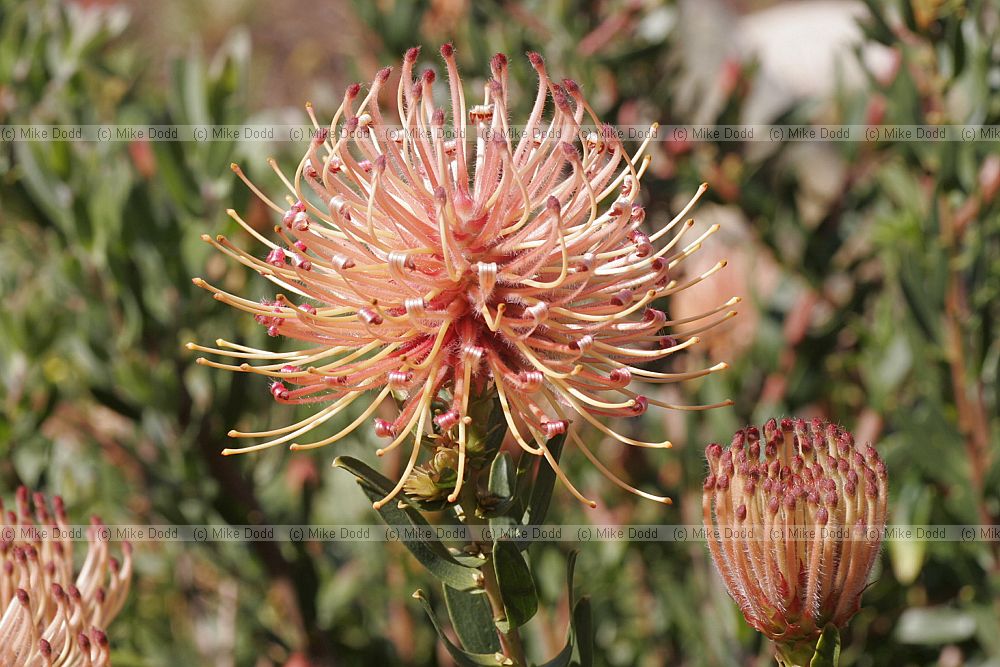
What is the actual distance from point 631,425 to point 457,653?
64.4 inches

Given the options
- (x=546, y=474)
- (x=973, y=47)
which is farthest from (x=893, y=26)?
(x=546, y=474)

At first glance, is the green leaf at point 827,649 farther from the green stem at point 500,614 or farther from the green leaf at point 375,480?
the green leaf at point 375,480

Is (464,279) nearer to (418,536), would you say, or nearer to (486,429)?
(486,429)

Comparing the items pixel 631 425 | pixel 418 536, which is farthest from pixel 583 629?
pixel 631 425

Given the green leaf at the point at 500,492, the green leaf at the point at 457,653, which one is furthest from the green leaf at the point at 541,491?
the green leaf at the point at 457,653

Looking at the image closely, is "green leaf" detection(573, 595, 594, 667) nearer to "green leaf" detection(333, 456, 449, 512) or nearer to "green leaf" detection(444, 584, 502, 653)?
"green leaf" detection(444, 584, 502, 653)

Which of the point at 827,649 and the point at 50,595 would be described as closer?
the point at 827,649

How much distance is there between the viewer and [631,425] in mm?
2727

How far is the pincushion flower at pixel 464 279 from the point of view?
43.6 inches

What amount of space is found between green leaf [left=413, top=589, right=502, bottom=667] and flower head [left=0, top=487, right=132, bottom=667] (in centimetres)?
39

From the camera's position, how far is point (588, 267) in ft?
3.62

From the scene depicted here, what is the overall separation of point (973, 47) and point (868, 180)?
688 millimetres

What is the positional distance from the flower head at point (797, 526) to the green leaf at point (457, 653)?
29cm

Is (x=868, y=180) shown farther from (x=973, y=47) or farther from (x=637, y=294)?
(x=637, y=294)
